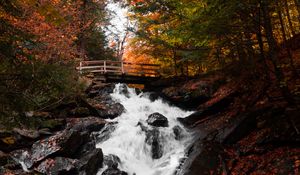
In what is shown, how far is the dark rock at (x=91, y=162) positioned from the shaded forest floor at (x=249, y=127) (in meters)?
3.13

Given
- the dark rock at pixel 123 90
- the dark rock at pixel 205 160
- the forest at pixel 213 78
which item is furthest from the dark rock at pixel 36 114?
the dark rock at pixel 123 90

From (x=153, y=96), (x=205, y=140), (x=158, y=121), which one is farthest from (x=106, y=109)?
(x=205, y=140)

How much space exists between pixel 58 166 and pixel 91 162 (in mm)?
1106

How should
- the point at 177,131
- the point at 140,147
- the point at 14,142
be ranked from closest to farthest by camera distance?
the point at 14,142
the point at 140,147
the point at 177,131

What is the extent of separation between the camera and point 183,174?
9.09 meters

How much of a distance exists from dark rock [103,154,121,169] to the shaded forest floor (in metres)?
2.61

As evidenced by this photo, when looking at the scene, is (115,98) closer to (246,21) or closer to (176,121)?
(176,121)

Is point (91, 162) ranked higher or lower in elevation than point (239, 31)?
lower

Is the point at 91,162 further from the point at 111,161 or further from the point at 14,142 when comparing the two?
the point at 14,142

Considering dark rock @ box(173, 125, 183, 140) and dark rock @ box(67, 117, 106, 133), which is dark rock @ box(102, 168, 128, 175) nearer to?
dark rock @ box(173, 125, 183, 140)

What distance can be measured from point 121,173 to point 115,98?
891 cm

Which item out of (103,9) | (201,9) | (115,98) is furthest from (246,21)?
(103,9)

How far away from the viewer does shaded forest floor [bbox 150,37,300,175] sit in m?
8.17

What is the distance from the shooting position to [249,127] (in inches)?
403
